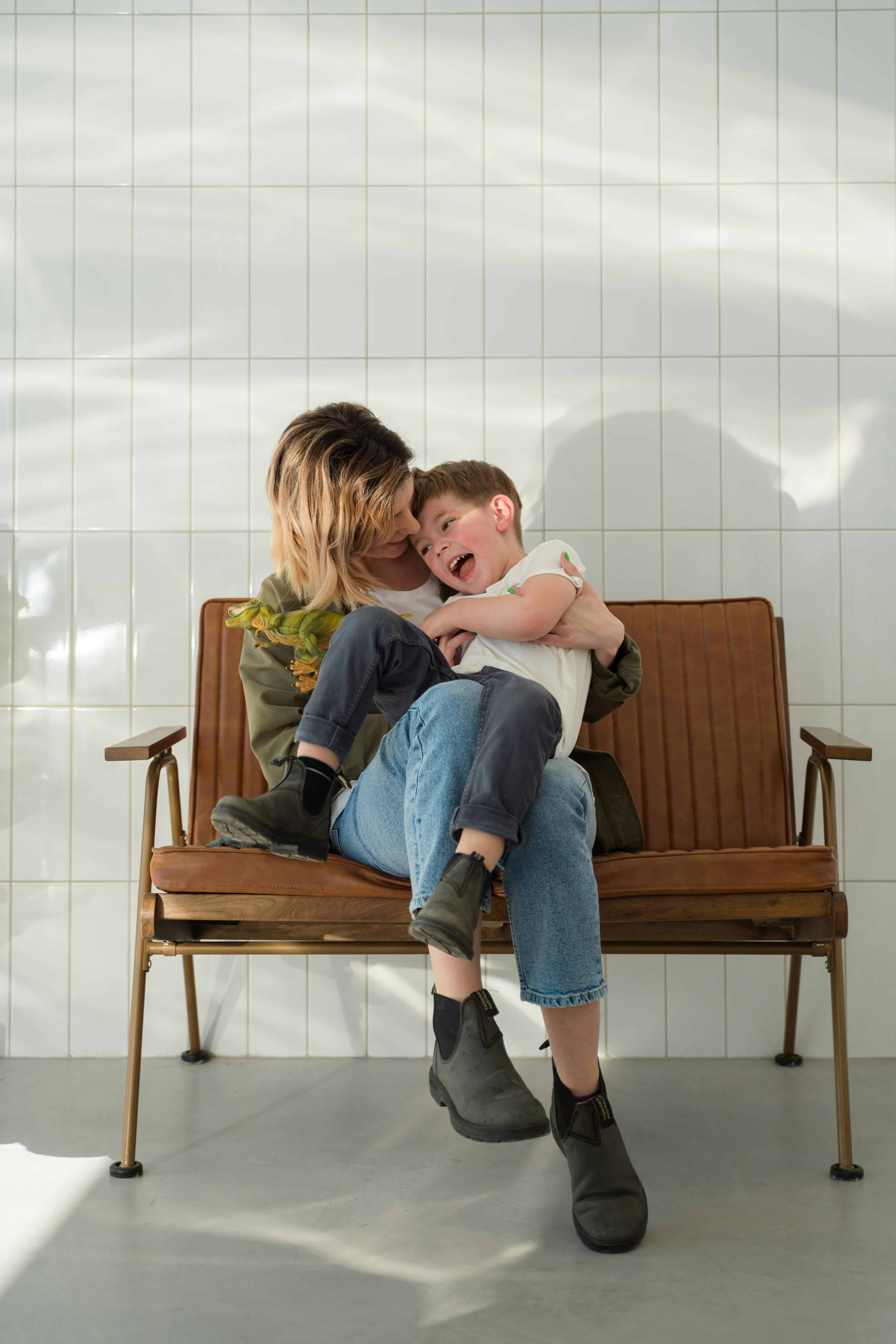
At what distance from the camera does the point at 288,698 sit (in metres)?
1.84

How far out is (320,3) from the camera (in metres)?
2.38

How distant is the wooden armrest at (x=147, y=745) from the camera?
5.77ft

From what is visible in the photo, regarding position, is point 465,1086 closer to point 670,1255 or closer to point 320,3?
point 670,1255

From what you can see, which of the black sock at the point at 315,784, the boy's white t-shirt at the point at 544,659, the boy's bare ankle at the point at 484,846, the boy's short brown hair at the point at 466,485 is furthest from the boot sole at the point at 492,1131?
the boy's short brown hair at the point at 466,485

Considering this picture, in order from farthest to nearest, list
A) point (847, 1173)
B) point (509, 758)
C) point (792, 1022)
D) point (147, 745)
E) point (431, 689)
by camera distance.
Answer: point (792, 1022) → point (147, 745) → point (847, 1173) → point (431, 689) → point (509, 758)

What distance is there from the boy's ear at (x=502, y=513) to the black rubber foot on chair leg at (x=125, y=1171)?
131 centimetres

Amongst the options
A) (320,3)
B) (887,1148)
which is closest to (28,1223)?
(887,1148)

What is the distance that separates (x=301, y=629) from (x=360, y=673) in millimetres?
295

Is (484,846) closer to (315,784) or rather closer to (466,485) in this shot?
(315,784)

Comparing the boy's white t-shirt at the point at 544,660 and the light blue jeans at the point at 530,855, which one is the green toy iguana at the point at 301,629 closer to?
the boy's white t-shirt at the point at 544,660

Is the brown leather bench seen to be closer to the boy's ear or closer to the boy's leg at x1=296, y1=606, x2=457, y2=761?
the boy's leg at x1=296, y1=606, x2=457, y2=761

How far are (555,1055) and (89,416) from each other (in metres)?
1.88

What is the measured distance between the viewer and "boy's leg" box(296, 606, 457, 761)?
144cm

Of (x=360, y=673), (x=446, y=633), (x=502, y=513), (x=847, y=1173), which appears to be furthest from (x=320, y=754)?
(x=847, y=1173)
